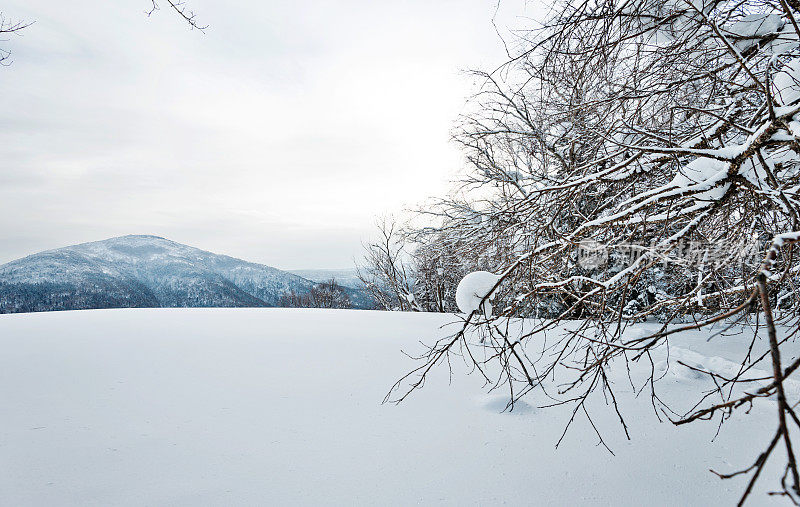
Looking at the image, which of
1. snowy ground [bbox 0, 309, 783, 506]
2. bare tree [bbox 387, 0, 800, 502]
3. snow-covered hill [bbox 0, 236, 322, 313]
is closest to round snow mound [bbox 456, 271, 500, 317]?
bare tree [bbox 387, 0, 800, 502]

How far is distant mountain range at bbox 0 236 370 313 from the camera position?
119 feet

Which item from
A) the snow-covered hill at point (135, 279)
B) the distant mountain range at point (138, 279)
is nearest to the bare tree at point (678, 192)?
the distant mountain range at point (138, 279)

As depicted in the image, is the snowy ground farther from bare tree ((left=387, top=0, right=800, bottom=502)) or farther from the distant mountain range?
the distant mountain range

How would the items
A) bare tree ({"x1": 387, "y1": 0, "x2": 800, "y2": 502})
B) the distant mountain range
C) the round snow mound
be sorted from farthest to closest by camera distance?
1. the distant mountain range
2. the round snow mound
3. bare tree ({"x1": 387, "y1": 0, "x2": 800, "y2": 502})

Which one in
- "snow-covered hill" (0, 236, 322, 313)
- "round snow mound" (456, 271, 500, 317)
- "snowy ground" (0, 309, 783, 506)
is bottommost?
"snowy ground" (0, 309, 783, 506)

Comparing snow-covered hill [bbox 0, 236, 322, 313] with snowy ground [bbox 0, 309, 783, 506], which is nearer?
snowy ground [bbox 0, 309, 783, 506]

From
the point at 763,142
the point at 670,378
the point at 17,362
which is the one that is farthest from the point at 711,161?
the point at 17,362

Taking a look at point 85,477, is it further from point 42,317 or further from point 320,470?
point 42,317

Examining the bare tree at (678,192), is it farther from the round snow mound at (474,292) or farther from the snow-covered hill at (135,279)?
the snow-covered hill at (135,279)

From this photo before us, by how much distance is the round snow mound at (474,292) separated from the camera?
6.48ft

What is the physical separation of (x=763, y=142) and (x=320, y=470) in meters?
2.38

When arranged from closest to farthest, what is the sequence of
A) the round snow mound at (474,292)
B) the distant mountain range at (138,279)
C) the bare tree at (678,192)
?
1. the bare tree at (678,192)
2. the round snow mound at (474,292)
3. the distant mountain range at (138,279)

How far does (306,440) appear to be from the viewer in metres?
2.10

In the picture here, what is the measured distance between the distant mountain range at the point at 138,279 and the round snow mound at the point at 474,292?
1848cm
